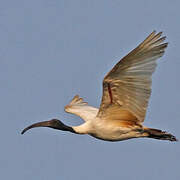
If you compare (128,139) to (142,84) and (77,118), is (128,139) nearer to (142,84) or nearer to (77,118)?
(142,84)

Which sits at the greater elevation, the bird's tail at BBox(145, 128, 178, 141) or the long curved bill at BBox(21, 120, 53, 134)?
the long curved bill at BBox(21, 120, 53, 134)

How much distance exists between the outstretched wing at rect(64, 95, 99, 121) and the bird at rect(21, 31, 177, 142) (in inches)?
63.0

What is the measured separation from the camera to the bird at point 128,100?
365 inches

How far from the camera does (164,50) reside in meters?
9.24

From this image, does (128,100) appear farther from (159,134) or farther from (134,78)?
(159,134)

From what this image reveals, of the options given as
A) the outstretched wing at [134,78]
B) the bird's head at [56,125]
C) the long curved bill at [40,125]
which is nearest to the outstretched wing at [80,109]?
the bird's head at [56,125]

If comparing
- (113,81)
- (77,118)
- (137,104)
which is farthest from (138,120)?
(77,118)

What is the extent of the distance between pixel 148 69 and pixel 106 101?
945 millimetres

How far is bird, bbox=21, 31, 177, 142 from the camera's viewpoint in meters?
9.27

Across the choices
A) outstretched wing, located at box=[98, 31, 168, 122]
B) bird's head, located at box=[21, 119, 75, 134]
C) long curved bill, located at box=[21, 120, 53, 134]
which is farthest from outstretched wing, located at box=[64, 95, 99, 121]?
outstretched wing, located at box=[98, 31, 168, 122]

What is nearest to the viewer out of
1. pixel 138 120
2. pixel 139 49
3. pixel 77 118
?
pixel 139 49

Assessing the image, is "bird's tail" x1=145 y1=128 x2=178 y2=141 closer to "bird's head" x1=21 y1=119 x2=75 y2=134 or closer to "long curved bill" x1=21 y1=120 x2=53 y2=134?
"bird's head" x1=21 y1=119 x2=75 y2=134

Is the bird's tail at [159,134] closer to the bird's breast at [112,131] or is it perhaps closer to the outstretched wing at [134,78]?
the bird's breast at [112,131]

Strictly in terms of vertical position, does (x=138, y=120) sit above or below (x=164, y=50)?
below
